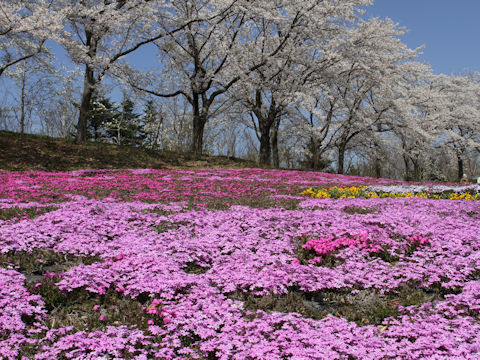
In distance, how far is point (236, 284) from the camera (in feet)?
18.3

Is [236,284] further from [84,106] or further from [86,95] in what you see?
[86,95]

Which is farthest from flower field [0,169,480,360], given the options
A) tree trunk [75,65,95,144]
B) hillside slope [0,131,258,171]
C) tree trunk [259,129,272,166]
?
Result: tree trunk [259,129,272,166]

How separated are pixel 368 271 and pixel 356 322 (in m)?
1.65

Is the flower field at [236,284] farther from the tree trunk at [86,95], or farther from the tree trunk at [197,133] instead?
the tree trunk at [197,133]

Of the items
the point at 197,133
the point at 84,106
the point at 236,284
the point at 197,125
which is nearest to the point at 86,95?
the point at 84,106

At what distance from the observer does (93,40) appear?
1189 inches

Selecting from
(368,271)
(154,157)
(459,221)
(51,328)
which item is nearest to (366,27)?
(154,157)

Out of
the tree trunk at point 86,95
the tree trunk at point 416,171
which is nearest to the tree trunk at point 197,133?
the tree trunk at point 86,95

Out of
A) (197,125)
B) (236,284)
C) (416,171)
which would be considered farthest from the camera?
(416,171)

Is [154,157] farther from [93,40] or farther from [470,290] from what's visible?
[470,290]

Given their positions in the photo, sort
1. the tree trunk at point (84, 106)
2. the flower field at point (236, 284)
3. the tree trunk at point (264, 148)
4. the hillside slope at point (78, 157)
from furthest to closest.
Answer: the tree trunk at point (264, 148)
the tree trunk at point (84, 106)
the hillside slope at point (78, 157)
the flower field at point (236, 284)

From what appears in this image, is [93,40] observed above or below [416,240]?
above

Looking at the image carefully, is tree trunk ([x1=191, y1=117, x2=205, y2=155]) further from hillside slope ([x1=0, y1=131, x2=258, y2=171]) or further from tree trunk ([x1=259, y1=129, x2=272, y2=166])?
tree trunk ([x1=259, y1=129, x2=272, y2=166])

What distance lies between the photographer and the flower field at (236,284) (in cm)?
402
